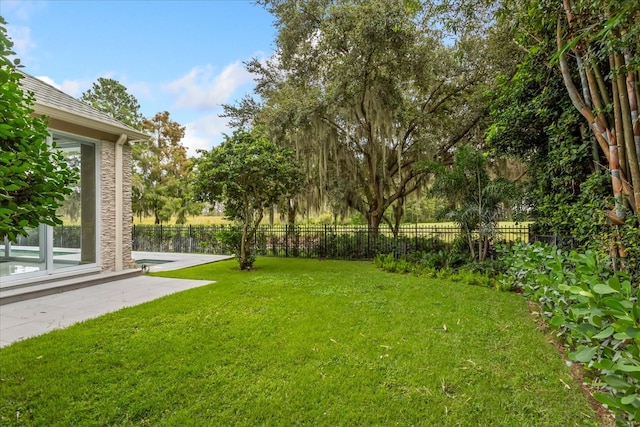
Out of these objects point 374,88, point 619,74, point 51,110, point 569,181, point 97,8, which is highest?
point 97,8

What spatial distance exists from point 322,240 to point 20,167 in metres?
8.42

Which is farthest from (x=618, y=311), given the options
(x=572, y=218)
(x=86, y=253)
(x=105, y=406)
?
(x=86, y=253)

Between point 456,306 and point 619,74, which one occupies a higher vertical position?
point 619,74

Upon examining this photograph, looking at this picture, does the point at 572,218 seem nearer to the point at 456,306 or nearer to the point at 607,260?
the point at 607,260

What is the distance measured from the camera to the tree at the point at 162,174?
15.7 metres

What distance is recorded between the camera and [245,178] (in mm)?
6539

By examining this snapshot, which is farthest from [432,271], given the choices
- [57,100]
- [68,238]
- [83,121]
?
[57,100]

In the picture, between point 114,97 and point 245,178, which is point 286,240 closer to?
point 245,178

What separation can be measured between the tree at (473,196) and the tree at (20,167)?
21.6 feet

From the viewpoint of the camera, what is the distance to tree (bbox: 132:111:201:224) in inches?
617

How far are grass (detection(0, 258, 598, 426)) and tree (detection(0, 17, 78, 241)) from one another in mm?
1390

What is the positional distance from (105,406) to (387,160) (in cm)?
894

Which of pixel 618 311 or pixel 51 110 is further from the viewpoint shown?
pixel 51 110

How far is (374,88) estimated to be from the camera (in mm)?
7574
